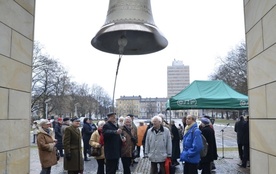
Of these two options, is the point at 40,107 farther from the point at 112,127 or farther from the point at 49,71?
the point at 112,127

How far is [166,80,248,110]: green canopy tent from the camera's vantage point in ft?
32.8

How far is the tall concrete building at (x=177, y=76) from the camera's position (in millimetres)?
75188

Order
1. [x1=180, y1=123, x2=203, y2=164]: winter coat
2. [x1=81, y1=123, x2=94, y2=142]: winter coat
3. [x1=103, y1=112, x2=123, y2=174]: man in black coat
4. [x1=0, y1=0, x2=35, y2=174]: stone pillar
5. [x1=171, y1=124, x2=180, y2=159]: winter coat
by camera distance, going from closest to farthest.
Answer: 1. [x1=0, y1=0, x2=35, y2=174]: stone pillar
2. [x1=180, y1=123, x2=203, y2=164]: winter coat
3. [x1=103, y1=112, x2=123, y2=174]: man in black coat
4. [x1=171, y1=124, x2=180, y2=159]: winter coat
5. [x1=81, y1=123, x2=94, y2=142]: winter coat

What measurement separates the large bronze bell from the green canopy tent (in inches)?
246

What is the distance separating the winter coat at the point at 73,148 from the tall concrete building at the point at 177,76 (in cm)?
6720

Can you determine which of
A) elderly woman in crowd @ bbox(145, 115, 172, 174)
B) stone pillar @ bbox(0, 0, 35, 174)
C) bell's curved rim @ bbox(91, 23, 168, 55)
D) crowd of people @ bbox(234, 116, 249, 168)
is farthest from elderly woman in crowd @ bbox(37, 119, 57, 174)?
crowd of people @ bbox(234, 116, 249, 168)

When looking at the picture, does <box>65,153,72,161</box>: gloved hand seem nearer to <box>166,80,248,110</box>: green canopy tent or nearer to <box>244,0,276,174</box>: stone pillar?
<box>166,80,248,110</box>: green canopy tent

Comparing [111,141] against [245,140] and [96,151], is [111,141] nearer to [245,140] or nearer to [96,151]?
[96,151]

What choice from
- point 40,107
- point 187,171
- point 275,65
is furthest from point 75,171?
point 40,107

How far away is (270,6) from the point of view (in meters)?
2.66

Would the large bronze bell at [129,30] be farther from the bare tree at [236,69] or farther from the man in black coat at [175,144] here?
the bare tree at [236,69]

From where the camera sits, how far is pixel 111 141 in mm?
6820

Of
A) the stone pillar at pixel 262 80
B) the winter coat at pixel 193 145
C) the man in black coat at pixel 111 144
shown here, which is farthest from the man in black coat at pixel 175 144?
the stone pillar at pixel 262 80

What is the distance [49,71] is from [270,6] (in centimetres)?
4586
